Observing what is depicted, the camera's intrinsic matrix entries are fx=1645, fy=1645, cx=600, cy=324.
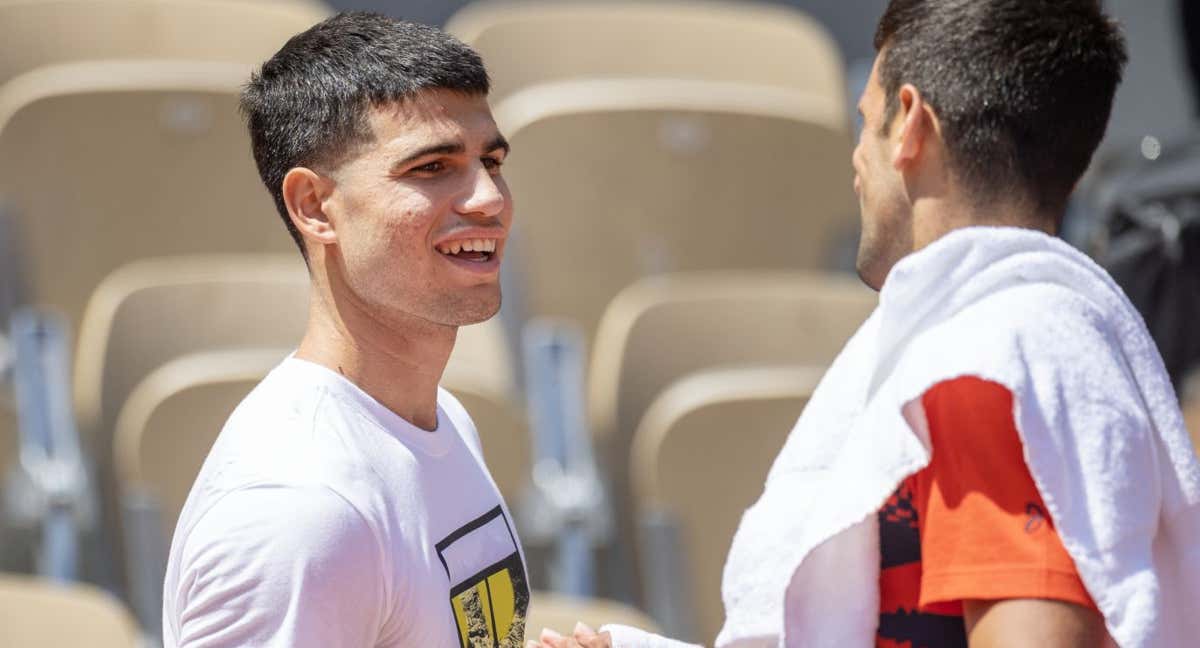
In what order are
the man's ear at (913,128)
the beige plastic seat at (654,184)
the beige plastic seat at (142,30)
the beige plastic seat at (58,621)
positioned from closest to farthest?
the man's ear at (913,128) → the beige plastic seat at (58,621) → the beige plastic seat at (654,184) → the beige plastic seat at (142,30)

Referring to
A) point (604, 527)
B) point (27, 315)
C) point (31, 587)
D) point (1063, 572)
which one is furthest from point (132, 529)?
point (1063, 572)

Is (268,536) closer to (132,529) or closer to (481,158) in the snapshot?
(481,158)

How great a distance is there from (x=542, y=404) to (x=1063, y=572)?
7.22ft

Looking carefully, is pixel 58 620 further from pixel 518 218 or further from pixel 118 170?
pixel 518 218

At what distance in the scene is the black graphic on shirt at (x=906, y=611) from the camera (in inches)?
55.1

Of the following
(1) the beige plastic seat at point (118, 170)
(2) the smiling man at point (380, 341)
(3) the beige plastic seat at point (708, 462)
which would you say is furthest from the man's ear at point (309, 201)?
(1) the beige plastic seat at point (118, 170)

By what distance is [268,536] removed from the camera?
124 cm

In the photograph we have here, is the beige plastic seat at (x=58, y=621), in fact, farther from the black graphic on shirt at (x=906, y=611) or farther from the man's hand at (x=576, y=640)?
the black graphic on shirt at (x=906, y=611)

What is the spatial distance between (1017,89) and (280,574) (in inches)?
30.0

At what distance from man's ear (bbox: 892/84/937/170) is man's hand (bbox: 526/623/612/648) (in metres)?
0.52

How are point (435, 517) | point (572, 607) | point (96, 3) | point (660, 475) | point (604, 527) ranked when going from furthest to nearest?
point (96, 3) < point (604, 527) < point (660, 475) < point (572, 607) < point (435, 517)

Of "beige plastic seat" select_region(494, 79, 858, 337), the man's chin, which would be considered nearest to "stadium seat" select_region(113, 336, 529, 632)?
"beige plastic seat" select_region(494, 79, 858, 337)

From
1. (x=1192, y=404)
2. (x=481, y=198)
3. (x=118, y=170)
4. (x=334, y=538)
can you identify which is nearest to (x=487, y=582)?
(x=334, y=538)

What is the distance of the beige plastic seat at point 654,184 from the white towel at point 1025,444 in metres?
2.00
